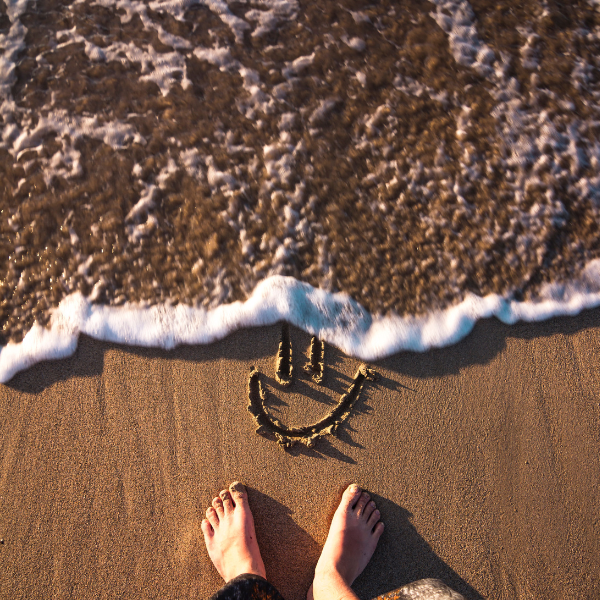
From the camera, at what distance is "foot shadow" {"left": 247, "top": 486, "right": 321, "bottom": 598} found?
178 centimetres

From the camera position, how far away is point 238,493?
177 centimetres

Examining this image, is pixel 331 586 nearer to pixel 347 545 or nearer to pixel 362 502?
pixel 347 545

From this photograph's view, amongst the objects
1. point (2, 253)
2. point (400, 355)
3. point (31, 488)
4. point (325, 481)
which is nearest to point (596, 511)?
point (400, 355)

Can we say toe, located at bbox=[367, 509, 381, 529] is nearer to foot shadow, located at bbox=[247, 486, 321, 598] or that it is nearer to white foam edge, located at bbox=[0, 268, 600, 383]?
foot shadow, located at bbox=[247, 486, 321, 598]

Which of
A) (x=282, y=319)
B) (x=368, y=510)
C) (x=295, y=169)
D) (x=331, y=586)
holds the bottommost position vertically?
(x=331, y=586)

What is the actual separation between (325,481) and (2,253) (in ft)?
6.05

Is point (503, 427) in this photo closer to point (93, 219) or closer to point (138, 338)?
point (138, 338)

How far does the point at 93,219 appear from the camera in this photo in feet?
6.70

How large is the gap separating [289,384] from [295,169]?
3.49ft

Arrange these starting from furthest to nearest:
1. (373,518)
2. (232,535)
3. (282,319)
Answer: (282,319), (373,518), (232,535)

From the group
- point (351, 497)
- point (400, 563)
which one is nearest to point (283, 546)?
point (351, 497)

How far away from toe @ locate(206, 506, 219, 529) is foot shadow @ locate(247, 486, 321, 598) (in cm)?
15

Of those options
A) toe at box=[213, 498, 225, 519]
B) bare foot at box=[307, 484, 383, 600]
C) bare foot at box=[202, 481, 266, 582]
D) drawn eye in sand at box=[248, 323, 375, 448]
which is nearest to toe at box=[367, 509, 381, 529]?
bare foot at box=[307, 484, 383, 600]

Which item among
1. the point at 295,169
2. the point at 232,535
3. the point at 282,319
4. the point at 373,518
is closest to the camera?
the point at 232,535
